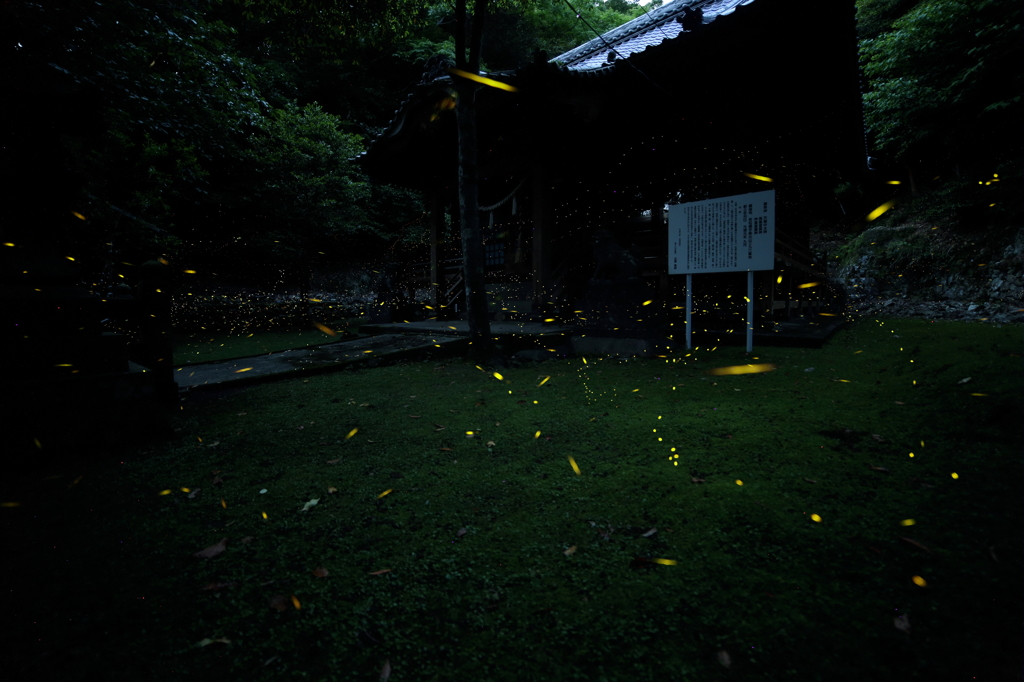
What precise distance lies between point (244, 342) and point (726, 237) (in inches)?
398

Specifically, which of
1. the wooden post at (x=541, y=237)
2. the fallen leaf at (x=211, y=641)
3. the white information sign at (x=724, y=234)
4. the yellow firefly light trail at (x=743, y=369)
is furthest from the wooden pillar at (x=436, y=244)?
the fallen leaf at (x=211, y=641)

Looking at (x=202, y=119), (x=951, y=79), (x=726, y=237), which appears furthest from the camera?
(x=951, y=79)

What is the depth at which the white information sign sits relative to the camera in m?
5.76

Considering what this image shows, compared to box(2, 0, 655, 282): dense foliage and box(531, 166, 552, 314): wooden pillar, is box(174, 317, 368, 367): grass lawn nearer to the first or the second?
box(2, 0, 655, 282): dense foliage

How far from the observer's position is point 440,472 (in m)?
2.54

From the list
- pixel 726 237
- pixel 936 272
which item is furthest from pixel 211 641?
pixel 936 272

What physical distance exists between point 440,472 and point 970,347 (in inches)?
265

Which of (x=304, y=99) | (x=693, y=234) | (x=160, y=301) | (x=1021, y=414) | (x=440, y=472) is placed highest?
(x=304, y=99)

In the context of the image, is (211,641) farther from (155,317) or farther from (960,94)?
(960,94)

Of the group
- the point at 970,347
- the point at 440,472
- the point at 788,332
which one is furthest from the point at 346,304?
the point at 970,347

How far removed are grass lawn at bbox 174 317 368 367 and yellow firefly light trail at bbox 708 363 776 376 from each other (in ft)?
20.2

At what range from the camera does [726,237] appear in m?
6.09

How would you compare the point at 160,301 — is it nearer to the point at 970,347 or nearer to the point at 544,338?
the point at 544,338

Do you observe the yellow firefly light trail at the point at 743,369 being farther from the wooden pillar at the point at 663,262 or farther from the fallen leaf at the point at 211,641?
the fallen leaf at the point at 211,641
